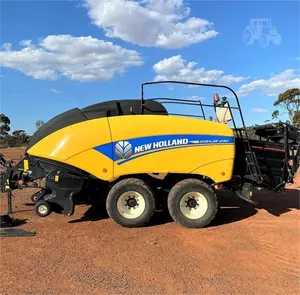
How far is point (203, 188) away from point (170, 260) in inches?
87.4

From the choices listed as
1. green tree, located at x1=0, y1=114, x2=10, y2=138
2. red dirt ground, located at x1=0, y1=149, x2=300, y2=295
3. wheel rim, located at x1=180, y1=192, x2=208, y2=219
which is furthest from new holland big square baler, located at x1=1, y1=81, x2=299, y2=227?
green tree, located at x1=0, y1=114, x2=10, y2=138

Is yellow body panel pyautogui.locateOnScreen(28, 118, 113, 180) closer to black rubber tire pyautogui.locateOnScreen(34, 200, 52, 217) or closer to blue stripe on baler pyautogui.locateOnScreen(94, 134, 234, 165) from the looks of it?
blue stripe on baler pyautogui.locateOnScreen(94, 134, 234, 165)

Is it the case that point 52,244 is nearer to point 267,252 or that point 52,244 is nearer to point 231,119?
point 267,252

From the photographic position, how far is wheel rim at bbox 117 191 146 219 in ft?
23.6

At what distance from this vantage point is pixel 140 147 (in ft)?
23.3

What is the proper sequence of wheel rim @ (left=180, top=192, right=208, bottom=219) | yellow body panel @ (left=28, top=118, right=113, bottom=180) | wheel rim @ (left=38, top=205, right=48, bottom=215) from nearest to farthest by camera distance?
yellow body panel @ (left=28, top=118, right=113, bottom=180), wheel rim @ (left=180, top=192, right=208, bottom=219), wheel rim @ (left=38, top=205, right=48, bottom=215)

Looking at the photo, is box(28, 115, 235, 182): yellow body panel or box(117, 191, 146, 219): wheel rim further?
box(117, 191, 146, 219): wheel rim

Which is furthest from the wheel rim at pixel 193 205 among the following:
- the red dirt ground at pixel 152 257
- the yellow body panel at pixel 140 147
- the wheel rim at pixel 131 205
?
the wheel rim at pixel 131 205

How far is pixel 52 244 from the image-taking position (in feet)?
19.6

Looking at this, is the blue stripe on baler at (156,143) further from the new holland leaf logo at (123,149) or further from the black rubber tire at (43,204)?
the black rubber tire at (43,204)

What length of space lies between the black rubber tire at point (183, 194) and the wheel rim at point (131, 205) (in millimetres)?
602

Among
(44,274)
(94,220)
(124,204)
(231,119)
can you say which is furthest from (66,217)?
(231,119)

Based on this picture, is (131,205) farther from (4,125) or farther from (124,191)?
(4,125)

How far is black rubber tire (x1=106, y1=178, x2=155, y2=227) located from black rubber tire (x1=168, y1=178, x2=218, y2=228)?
438 mm
